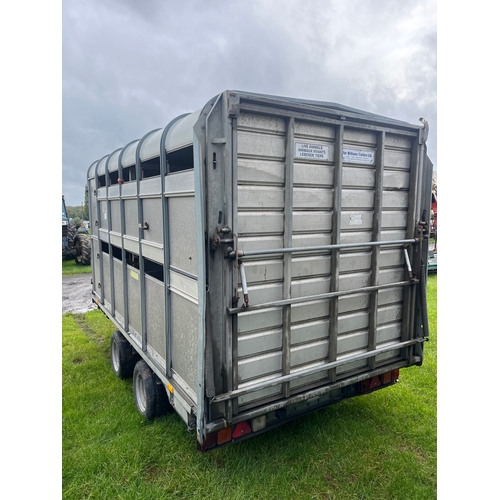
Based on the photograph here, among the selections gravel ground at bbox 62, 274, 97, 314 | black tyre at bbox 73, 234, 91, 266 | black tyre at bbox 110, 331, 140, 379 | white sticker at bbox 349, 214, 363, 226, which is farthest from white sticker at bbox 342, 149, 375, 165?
black tyre at bbox 73, 234, 91, 266

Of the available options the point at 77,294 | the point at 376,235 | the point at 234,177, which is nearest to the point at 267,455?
the point at 376,235

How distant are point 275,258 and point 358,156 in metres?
1.26

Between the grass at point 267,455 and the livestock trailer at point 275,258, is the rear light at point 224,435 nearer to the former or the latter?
the livestock trailer at point 275,258

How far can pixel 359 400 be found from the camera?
463 cm

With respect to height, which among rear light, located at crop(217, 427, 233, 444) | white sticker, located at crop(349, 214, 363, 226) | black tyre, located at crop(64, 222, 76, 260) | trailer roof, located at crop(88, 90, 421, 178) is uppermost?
trailer roof, located at crop(88, 90, 421, 178)

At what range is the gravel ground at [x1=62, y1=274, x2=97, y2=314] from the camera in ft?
31.0

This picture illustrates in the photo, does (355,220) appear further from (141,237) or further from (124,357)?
(124,357)

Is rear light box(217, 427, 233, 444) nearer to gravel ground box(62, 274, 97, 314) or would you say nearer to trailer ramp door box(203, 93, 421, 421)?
trailer ramp door box(203, 93, 421, 421)

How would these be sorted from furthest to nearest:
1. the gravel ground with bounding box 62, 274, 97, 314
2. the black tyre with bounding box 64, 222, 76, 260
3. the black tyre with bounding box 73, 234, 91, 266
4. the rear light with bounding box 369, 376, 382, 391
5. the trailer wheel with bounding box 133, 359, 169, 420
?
1. the black tyre with bounding box 64, 222, 76, 260
2. the black tyre with bounding box 73, 234, 91, 266
3. the gravel ground with bounding box 62, 274, 97, 314
4. the trailer wheel with bounding box 133, 359, 169, 420
5. the rear light with bounding box 369, 376, 382, 391

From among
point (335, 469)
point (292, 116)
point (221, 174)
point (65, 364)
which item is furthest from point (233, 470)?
point (65, 364)

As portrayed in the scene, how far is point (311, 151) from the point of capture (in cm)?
306

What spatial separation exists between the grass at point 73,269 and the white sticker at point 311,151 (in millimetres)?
13230

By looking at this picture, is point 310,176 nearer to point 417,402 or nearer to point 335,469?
point 335,469

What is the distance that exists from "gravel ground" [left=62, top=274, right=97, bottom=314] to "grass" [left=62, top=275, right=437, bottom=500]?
5016 millimetres
